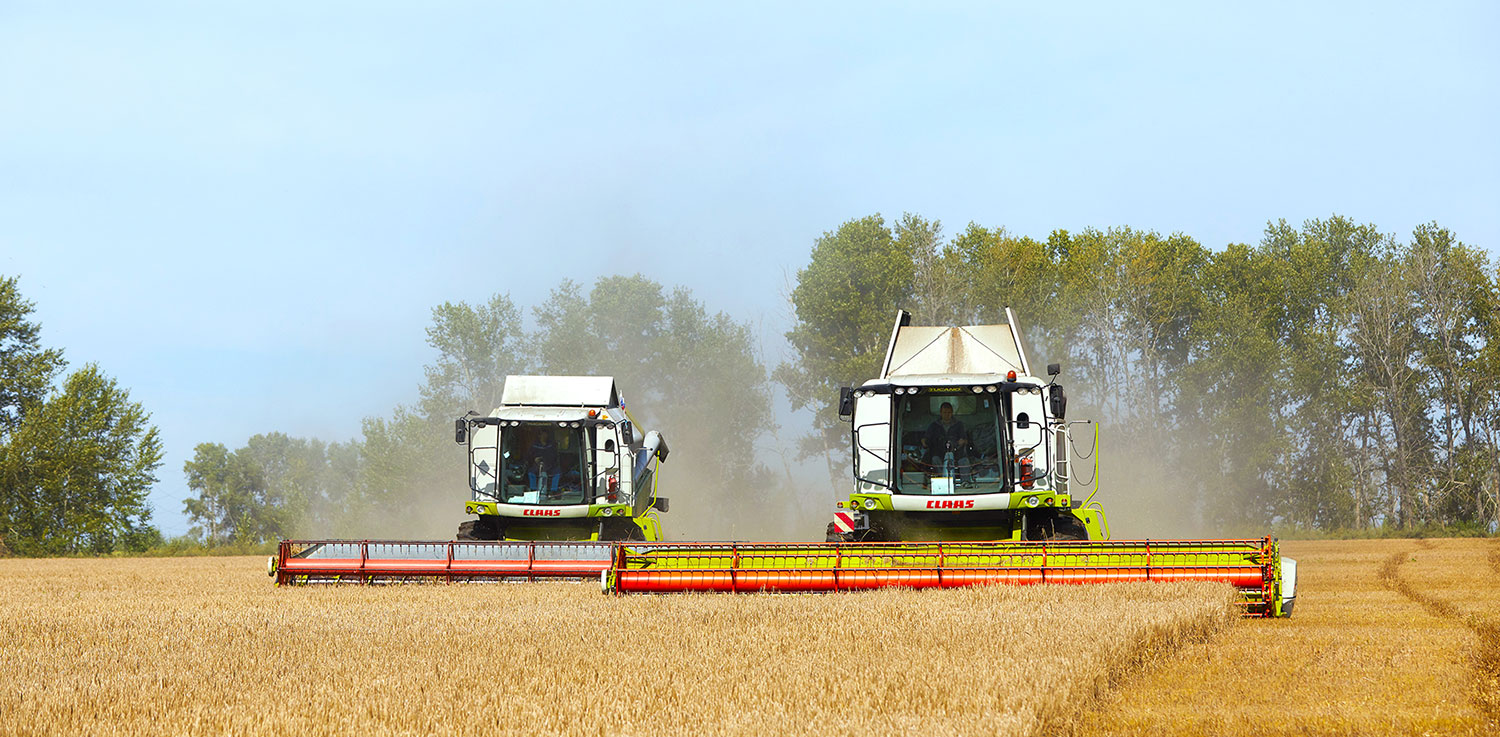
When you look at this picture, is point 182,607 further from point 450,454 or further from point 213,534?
point 213,534

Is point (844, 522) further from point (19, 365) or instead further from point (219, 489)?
point (219, 489)

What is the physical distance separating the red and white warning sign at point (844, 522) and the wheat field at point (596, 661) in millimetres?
2799

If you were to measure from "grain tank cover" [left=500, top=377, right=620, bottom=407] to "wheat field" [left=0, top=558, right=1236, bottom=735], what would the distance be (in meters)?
6.49

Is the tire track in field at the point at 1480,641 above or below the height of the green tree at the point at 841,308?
below

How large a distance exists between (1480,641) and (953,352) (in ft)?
20.3

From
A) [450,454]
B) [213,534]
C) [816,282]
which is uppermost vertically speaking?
[816,282]

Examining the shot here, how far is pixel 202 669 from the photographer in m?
5.23

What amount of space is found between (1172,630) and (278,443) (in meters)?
98.1

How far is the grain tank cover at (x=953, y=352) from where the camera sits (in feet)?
40.2

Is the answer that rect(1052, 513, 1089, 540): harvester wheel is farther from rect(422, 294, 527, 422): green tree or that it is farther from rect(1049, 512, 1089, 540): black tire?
rect(422, 294, 527, 422): green tree

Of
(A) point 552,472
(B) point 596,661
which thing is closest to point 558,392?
(A) point 552,472

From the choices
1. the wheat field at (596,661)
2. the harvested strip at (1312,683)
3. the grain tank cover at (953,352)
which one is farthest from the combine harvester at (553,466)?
the harvested strip at (1312,683)

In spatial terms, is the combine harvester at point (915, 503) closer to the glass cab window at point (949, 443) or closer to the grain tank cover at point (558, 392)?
the glass cab window at point (949, 443)

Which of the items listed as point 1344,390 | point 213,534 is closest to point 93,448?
point 1344,390
